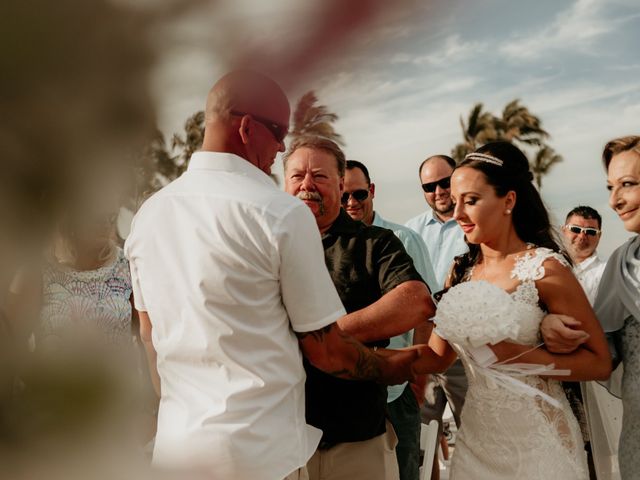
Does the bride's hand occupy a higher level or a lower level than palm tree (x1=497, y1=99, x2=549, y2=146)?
lower

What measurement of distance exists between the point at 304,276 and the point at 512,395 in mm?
1209

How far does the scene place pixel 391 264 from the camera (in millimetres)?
2207

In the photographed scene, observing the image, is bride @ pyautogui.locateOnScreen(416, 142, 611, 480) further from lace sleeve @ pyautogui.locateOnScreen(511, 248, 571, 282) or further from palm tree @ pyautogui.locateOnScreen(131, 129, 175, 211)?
palm tree @ pyautogui.locateOnScreen(131, 129, 175, 211)

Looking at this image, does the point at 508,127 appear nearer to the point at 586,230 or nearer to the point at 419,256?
the point at 419,256

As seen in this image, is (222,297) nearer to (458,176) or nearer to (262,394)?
(262,394)

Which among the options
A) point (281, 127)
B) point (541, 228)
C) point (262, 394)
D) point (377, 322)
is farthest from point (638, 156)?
point (281, 127)

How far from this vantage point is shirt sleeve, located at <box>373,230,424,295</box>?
7.11 feet

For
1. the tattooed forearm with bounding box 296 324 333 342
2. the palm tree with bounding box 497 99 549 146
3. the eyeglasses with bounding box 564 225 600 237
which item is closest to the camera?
the palm tree with bounding box 497 99 549 146

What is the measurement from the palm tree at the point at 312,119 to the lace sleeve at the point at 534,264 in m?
2.11

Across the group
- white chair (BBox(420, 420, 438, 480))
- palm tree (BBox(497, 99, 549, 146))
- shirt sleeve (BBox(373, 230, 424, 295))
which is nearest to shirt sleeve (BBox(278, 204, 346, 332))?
shirt sleeve (BBox(373, 230, 424, 295))

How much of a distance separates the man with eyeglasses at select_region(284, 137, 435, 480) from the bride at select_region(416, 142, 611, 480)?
0.19 meters

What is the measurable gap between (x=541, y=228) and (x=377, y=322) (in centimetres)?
88

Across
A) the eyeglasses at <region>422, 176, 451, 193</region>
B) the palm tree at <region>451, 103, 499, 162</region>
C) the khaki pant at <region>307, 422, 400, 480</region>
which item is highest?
the eyeglasses at <region>422, 176, 451, 193</region>

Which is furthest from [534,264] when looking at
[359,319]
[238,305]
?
[238,305]
